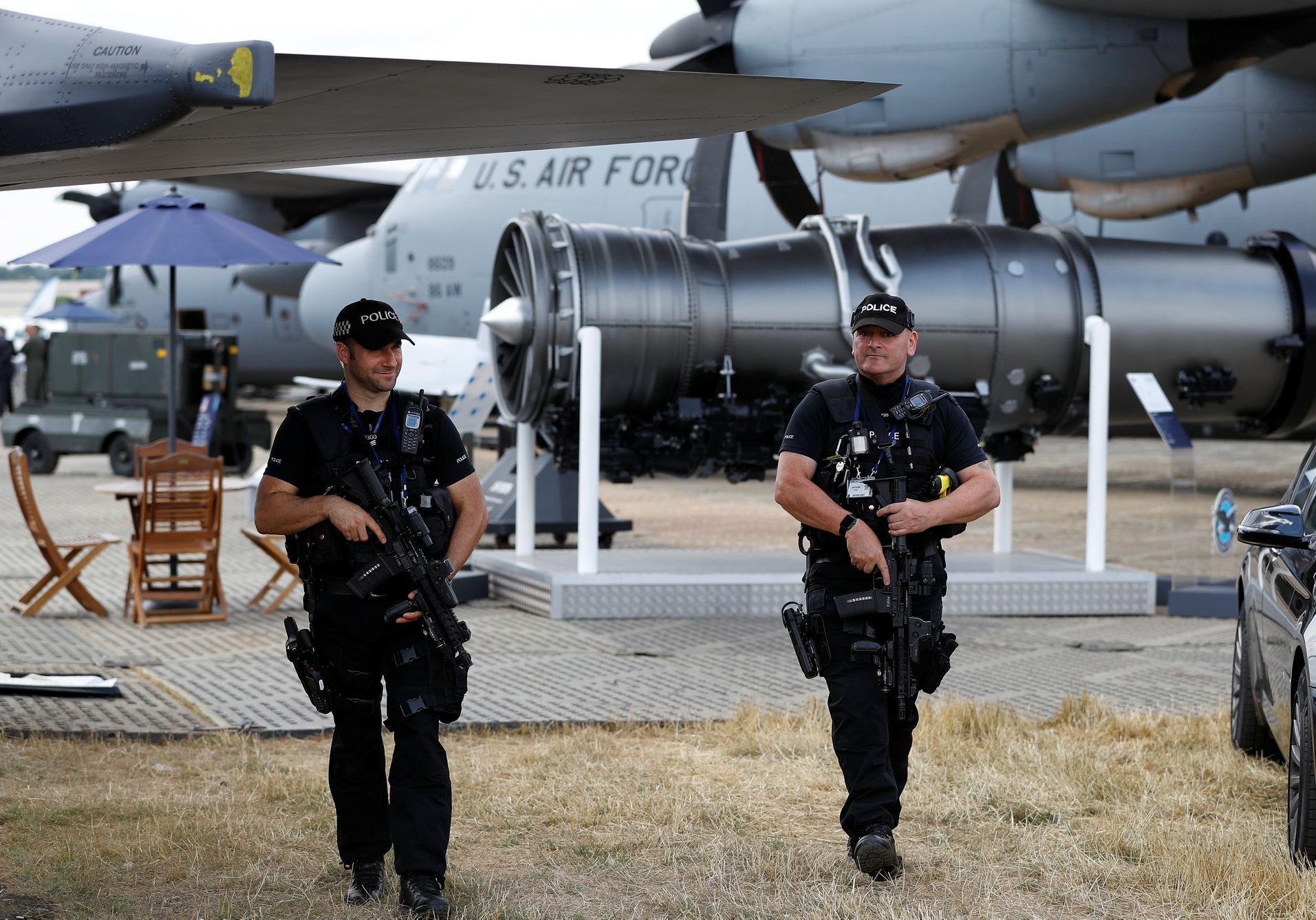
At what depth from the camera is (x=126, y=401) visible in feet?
64.4

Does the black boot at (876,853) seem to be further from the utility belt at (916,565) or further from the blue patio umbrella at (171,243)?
the blue patio umbrella at (171,243)

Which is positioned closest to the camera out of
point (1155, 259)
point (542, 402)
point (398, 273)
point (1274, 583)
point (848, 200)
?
point (1274, 583)

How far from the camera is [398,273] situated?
A: 59.0 ft

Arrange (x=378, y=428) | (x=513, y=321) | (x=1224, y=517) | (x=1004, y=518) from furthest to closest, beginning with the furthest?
(x=1004, y=518) → (x=513, y=321) → (x=1224, y=517) → (x=378, y=428)

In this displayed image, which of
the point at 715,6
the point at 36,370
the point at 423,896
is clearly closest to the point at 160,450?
the point at 715,6

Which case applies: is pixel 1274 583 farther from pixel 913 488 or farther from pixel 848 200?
pixel 848 200

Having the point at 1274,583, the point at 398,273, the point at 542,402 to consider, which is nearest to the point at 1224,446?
the point at 398,273

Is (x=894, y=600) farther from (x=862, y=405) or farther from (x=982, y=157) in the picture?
(x=982, y=157)

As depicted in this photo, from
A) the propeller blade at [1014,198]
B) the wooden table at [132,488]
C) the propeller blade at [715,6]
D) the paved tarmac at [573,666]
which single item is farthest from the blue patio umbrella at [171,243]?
the propeller blade at [1014,198]

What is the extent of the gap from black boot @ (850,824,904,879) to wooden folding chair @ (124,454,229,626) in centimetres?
591

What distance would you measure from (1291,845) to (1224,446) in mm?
21419

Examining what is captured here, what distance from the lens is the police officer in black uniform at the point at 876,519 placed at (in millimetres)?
4840

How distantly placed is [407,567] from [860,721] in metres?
1.50

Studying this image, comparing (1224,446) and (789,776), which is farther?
(1224,446)
